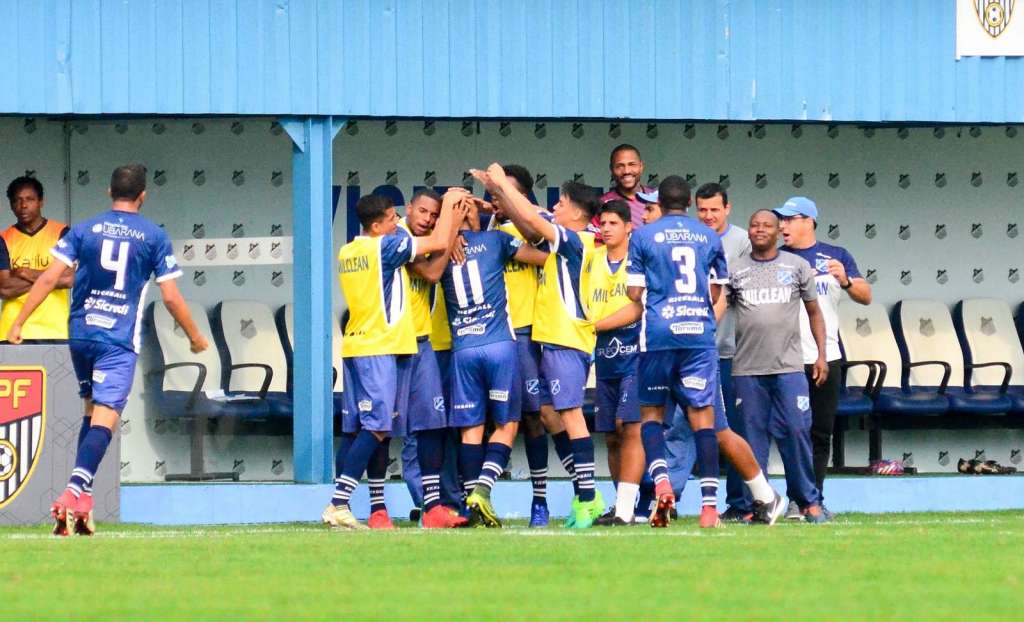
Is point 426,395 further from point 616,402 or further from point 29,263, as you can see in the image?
point 29,263

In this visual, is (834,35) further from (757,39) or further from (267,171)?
(267,171)

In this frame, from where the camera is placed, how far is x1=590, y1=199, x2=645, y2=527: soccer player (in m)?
11.3

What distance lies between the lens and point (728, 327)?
474 inches

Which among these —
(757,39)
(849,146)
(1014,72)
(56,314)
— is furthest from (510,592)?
(849,146)

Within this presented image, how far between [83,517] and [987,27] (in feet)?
26.3

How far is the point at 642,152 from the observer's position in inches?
638

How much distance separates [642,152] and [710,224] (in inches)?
170

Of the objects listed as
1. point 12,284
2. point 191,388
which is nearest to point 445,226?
point 12,284

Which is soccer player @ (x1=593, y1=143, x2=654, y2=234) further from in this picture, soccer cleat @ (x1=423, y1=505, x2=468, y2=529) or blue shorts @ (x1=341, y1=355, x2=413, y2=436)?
soccer cleat @ (x1=423, y1=505, x2=468, y2=529)

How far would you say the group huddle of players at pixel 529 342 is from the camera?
10.5 metres

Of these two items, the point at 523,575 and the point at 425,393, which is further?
the point at 425,393

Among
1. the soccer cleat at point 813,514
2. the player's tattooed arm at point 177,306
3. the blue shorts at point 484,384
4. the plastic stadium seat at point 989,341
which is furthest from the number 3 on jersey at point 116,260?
the plastic stadium seat at point 989,341

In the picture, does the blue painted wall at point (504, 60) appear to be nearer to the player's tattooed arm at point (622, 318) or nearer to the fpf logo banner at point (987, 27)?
the fpf logo banner at point (987, 27)

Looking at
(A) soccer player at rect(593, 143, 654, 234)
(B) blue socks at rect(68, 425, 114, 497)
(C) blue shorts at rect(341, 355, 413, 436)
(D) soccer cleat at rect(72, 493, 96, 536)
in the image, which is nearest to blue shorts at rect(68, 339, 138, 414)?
(B) blue socks at rect(68, 425, 114, 497)
